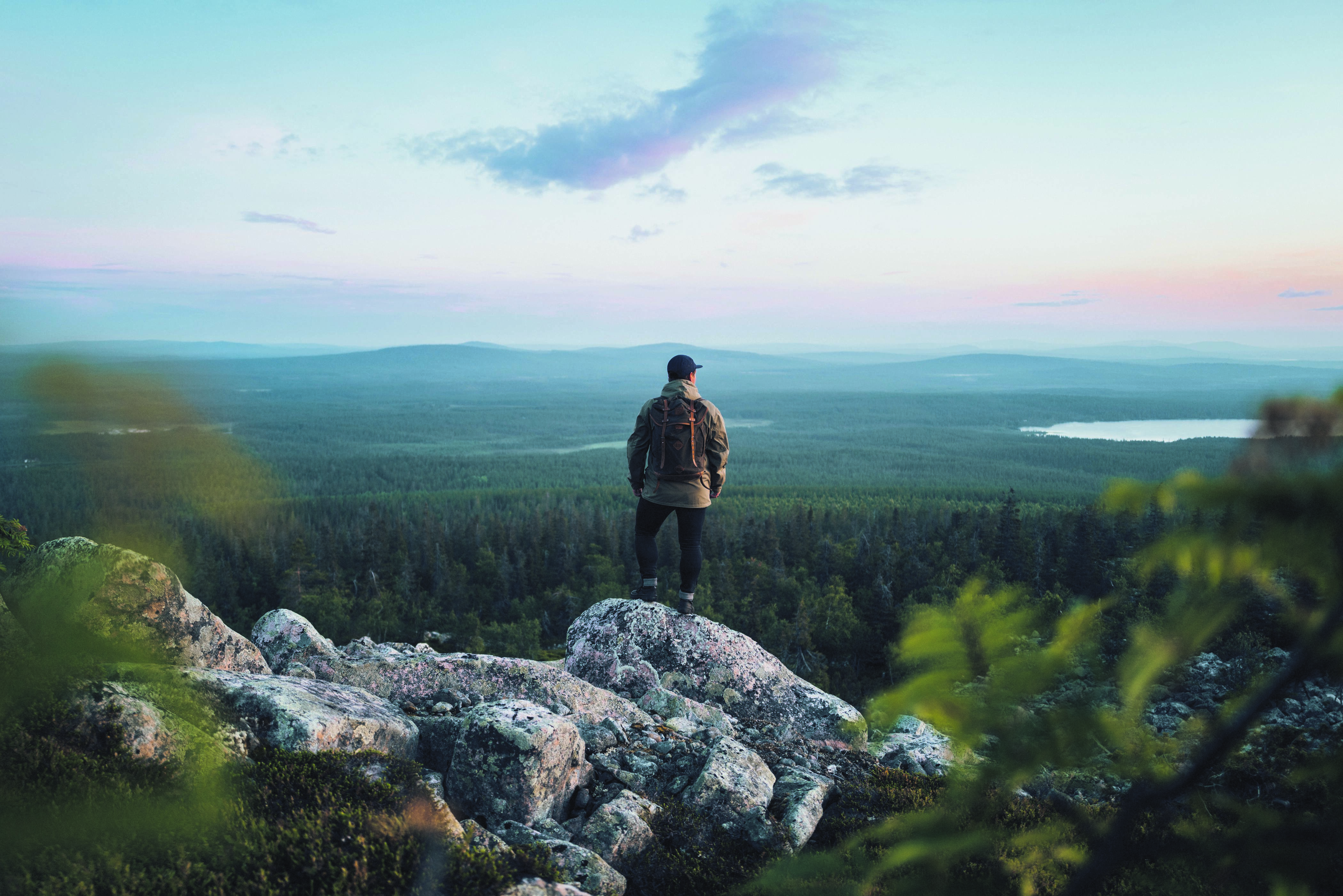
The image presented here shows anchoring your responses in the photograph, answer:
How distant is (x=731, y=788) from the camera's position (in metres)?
6.41

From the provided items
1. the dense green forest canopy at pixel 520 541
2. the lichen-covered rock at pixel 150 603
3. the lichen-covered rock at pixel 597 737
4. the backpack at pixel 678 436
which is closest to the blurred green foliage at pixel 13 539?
the lichen-covered rock at pixel 150 603

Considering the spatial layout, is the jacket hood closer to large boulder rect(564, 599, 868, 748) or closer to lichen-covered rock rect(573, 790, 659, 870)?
large boulder rect(564, 599, 868, 748)

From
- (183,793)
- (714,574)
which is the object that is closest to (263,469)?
(714,574)

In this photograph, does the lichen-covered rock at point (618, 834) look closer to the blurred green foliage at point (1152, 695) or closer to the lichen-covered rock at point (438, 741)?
the lichen-covered rock at point (438, 741)

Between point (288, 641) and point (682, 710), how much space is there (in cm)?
571

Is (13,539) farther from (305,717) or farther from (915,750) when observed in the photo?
(915,750)

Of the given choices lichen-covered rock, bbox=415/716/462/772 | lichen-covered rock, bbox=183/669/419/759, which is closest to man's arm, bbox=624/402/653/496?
lichen-covered rock, bbox=415/716/462/772

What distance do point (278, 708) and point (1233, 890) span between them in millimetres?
6342

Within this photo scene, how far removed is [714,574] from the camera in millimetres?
41062

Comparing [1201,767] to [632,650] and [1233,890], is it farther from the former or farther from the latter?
[632,650]

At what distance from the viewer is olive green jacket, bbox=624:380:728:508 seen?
364 inches

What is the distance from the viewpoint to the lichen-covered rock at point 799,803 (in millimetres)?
6055

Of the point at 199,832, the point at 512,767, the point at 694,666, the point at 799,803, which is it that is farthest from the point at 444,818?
the point at 694,666

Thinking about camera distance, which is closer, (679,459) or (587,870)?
(587,870)
